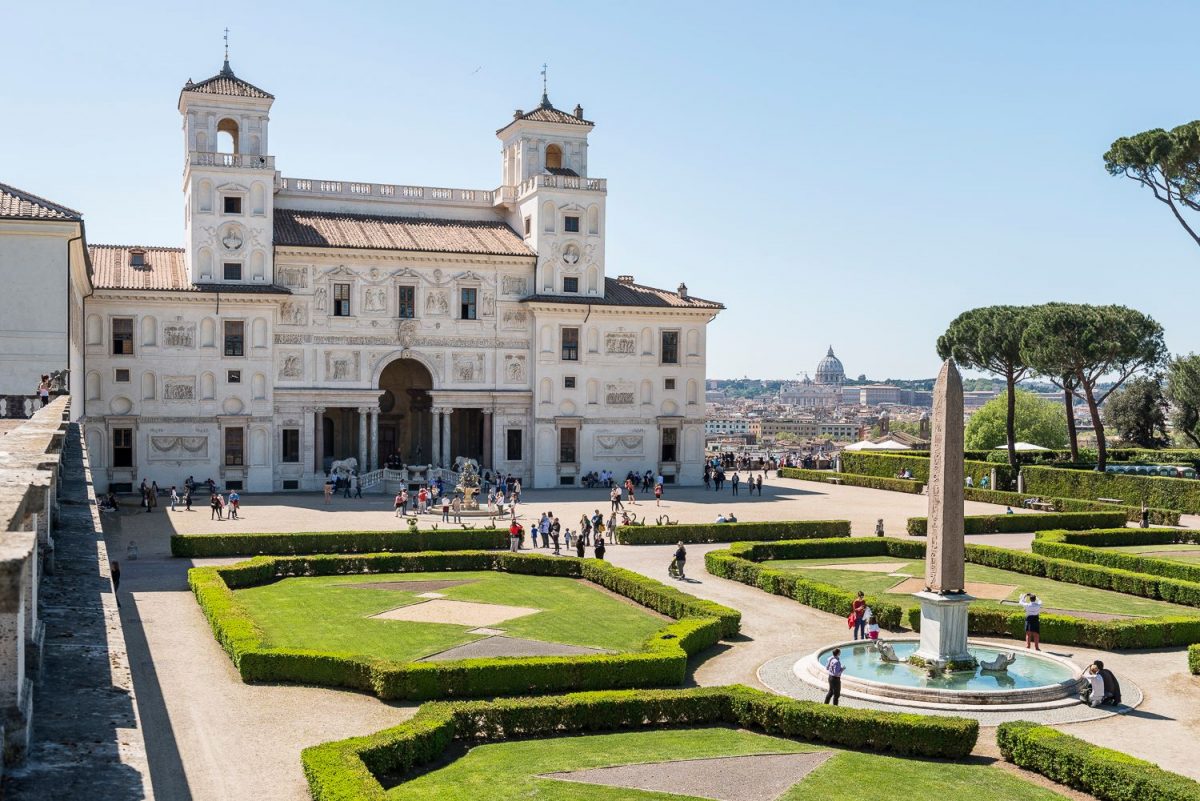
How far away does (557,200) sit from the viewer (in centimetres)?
5988

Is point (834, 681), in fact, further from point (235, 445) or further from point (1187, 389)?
point (1187, 389)

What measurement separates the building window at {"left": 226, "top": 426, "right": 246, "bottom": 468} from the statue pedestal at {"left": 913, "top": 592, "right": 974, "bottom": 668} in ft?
126

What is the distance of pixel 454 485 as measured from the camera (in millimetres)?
55375

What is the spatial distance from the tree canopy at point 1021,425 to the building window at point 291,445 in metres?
58.0

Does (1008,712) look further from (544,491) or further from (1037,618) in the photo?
(544,491)

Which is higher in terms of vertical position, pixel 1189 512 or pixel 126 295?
pixel 126 295

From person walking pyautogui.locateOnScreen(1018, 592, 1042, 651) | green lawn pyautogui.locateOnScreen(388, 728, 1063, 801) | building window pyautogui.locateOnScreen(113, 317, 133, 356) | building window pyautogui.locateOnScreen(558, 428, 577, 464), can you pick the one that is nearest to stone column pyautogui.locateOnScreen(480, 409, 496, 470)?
building window pyautogui.locateOnScreen(558, 428, 577, 464)

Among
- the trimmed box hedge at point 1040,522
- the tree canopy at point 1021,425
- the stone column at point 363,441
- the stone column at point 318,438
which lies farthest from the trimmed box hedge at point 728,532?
the tree canopy at point 1021,425

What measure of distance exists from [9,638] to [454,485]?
49.2 metres

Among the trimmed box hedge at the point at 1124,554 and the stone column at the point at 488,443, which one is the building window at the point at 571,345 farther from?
the trimmed box hedge at the point at 1124,554

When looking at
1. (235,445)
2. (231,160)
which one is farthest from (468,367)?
(231,160)

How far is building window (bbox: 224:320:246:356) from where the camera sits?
5462 centimetres

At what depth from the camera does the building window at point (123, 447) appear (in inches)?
2084

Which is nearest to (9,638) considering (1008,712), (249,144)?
(1008,712)
